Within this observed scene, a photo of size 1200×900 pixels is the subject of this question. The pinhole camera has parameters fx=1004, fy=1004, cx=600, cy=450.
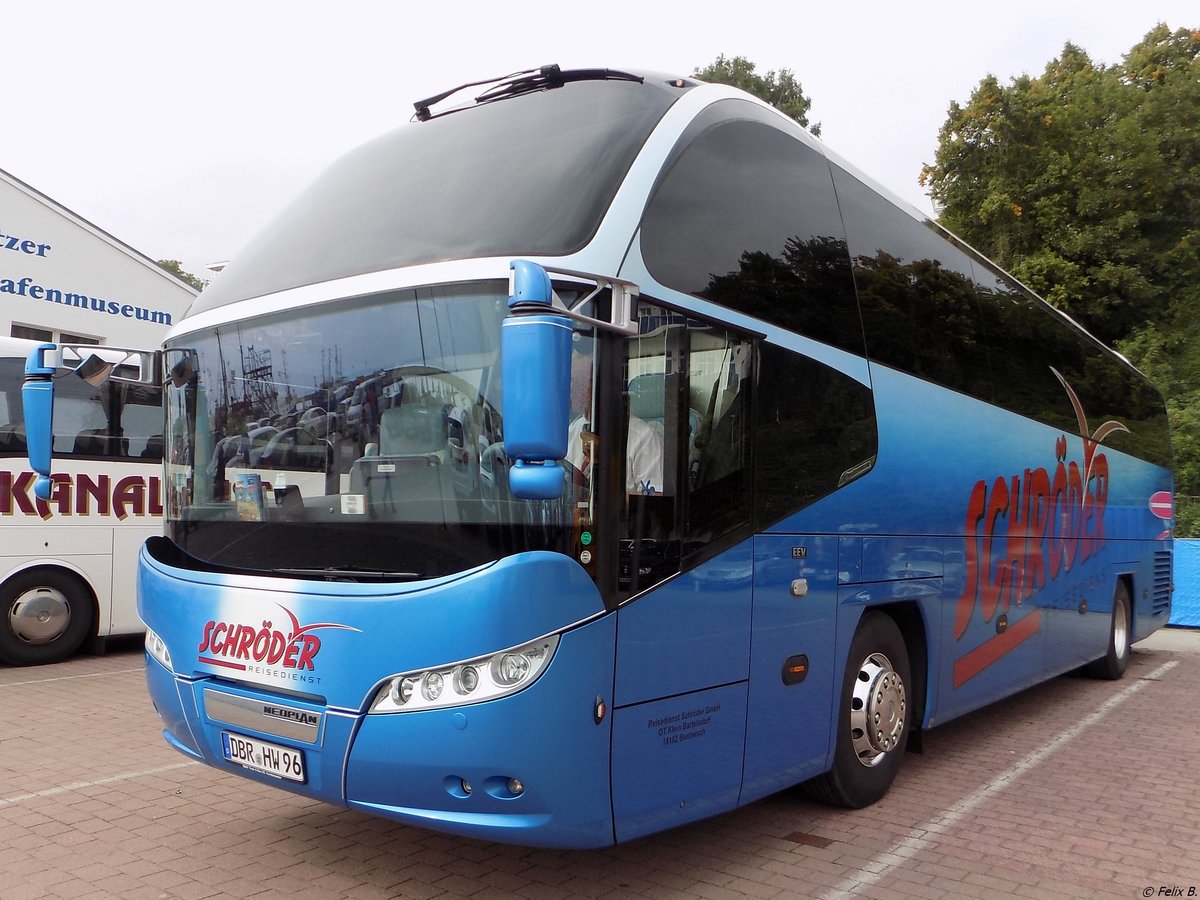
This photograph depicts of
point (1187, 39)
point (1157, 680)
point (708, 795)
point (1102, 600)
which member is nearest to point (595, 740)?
point (708, 795)

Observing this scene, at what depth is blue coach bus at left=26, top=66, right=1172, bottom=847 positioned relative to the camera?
3656 millimetres

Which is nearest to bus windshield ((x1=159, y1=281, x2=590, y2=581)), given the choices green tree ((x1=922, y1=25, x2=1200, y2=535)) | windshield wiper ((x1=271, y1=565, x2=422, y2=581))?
windshield wiper ((x1=271, y1=565, x2=422, y2=581))

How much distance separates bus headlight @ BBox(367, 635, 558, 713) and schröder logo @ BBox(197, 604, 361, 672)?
1.16 feet

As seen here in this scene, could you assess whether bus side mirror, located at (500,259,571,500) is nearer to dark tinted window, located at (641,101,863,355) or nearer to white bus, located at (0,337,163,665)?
dark tinted window, located at (641,101,863,355)

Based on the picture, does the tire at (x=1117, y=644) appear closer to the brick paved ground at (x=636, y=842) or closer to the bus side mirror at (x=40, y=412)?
the brick paved ground at (x=636, y=842)

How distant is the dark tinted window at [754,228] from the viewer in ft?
14.3

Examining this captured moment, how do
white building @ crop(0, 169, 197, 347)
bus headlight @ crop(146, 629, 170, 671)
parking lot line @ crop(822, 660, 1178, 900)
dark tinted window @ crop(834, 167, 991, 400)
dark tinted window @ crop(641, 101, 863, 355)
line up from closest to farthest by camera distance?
1. dark tinted window @ crop(641, 101, 863, 355)
2. bus headlight @ crop(146, 629, 170, 671)
3. parking lot line @ crop(822, 660, 1178, 900)
4. dark tinted window @ crop(834, 167, 991, 400)
5. white building @ crop(0, 169, 197, 347)

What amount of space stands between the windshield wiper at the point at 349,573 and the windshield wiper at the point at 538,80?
8.22 ft

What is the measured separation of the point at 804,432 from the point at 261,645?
276cm

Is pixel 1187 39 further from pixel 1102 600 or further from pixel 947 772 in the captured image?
pixel 947 772

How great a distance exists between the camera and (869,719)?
18.6 ft

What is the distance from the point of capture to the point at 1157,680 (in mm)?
11031

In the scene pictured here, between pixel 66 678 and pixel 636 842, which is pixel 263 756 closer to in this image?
pixel 636 842

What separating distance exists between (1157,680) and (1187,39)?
27.7m
